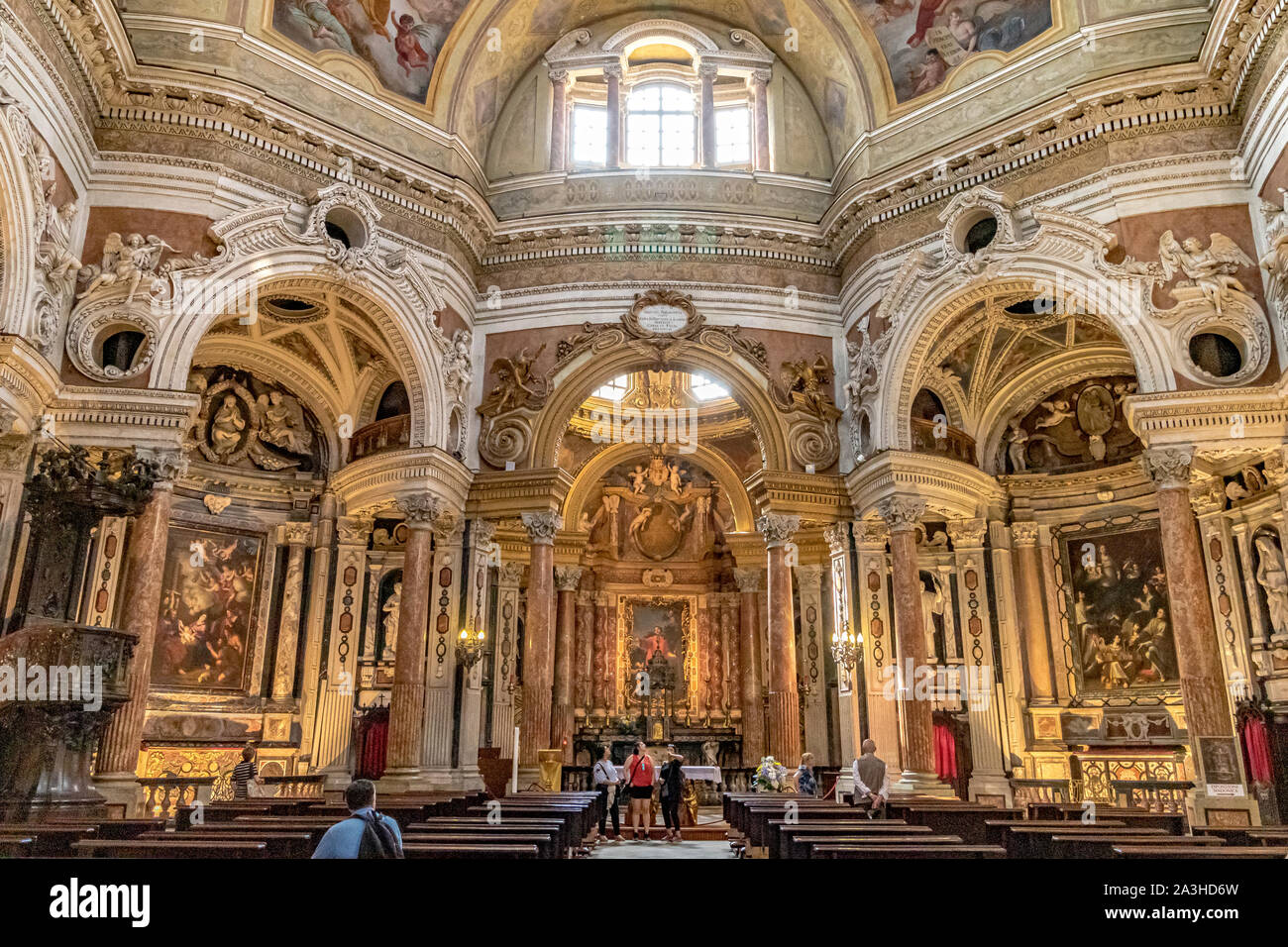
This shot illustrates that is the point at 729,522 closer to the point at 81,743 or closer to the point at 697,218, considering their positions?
the point at 697,218

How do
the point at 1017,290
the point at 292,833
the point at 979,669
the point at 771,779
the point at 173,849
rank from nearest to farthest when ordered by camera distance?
the point at 173,849 < the point at 292,833 < the point at 771,779 < the point at 1017,290 < the point at 979,669

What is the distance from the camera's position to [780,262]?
18.8m

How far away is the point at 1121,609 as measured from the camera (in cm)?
1761

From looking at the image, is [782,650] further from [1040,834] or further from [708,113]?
[708,113]

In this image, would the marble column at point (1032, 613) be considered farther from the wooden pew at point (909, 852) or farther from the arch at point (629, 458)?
the wooden pew at point (909, 852)

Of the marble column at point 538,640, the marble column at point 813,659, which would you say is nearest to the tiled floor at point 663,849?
the marble column at point 538,640

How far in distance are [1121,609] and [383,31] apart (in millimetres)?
17317

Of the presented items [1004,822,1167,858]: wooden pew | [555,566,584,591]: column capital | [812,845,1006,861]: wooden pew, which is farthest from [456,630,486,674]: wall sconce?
[812,845,1006,861]: wooden pew

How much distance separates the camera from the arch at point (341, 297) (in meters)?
13.7

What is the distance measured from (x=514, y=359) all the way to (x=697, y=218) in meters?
4.54

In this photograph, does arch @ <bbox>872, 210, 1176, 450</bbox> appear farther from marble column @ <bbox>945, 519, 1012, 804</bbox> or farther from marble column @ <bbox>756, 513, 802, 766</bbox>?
marble column @ <bbox>945, 519, 1012, 804</bbox>

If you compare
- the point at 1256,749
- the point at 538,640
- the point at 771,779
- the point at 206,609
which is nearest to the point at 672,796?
the point at 771,779

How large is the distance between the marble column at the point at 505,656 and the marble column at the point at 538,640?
1.74 m

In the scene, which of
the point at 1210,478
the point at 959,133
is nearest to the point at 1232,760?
the point at 1210,478
